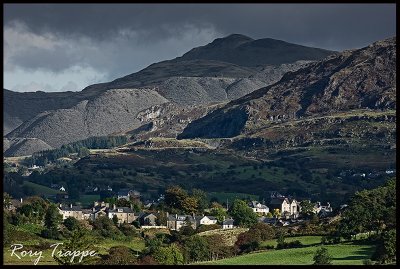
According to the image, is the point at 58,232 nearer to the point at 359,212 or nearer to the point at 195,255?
the point at 195,255

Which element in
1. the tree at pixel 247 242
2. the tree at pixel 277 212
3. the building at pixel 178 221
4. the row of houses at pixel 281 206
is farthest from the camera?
the row of houses at pixel 281 206


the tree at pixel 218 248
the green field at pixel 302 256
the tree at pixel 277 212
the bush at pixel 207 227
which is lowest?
the tree at pixel 277 212

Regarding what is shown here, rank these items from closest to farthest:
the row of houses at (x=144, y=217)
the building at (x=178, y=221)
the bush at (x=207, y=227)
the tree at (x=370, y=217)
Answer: the tree at (x=370, y=217) → the bush at (x=207, y=227) → the building at (x=178, y=221) → the row of houses at (x=144, y=217)

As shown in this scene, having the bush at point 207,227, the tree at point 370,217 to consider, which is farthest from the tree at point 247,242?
the tree at point 370,217

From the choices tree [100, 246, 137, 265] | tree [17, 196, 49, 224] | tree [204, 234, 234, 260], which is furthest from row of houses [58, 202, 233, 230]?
tree [100, 246, 137, 265]

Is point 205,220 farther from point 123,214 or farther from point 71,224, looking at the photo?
point 71,224

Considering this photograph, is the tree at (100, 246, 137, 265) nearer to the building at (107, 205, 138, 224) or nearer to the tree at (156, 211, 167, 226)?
the tree at (156, 211, 167, 226)

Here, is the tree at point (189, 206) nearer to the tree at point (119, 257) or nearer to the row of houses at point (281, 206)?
the row of houses at point (281, 206)

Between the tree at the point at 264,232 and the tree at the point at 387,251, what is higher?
the tree at the point at 387,251
